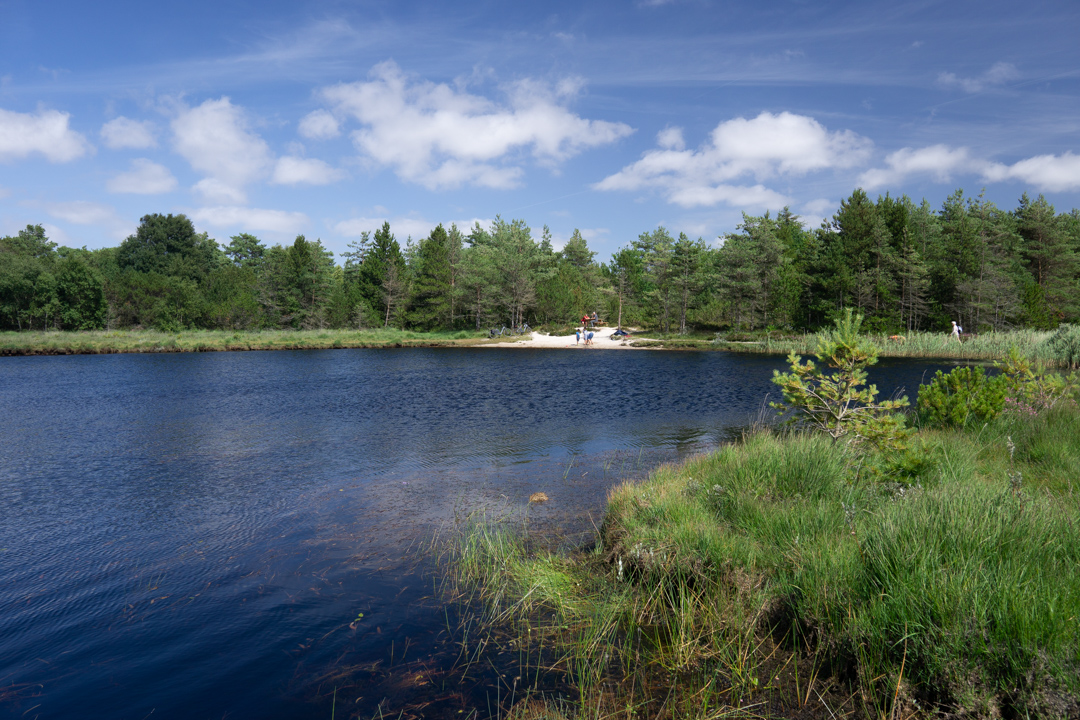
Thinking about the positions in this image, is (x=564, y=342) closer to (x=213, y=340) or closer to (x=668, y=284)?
(x=668, y=284)

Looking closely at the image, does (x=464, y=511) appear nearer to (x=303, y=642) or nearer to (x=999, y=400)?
(x=303, y=642)

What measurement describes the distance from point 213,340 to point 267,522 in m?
50.8

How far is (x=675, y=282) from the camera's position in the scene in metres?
57.1

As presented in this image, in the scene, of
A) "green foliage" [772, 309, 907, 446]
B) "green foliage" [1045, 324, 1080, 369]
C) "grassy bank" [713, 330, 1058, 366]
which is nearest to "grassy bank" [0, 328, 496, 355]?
"grassy bank" [713, 330, 1058, 366]

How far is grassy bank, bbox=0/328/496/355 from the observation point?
45.6 meters

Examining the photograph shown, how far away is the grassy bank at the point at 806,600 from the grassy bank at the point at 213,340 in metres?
48.8

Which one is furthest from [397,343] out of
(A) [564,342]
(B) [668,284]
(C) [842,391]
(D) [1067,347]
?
(C) [842,391]

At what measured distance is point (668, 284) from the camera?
5769 cm

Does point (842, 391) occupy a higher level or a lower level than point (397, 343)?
higher

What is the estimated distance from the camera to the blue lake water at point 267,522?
4.57 m

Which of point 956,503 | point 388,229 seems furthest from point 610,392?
point 388,229

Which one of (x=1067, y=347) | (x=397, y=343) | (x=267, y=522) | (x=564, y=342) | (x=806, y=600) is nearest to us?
(x=806, y=600)

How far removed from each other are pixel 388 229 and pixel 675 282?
108 ft

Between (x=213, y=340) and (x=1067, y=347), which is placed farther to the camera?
(x=213, y=340)
